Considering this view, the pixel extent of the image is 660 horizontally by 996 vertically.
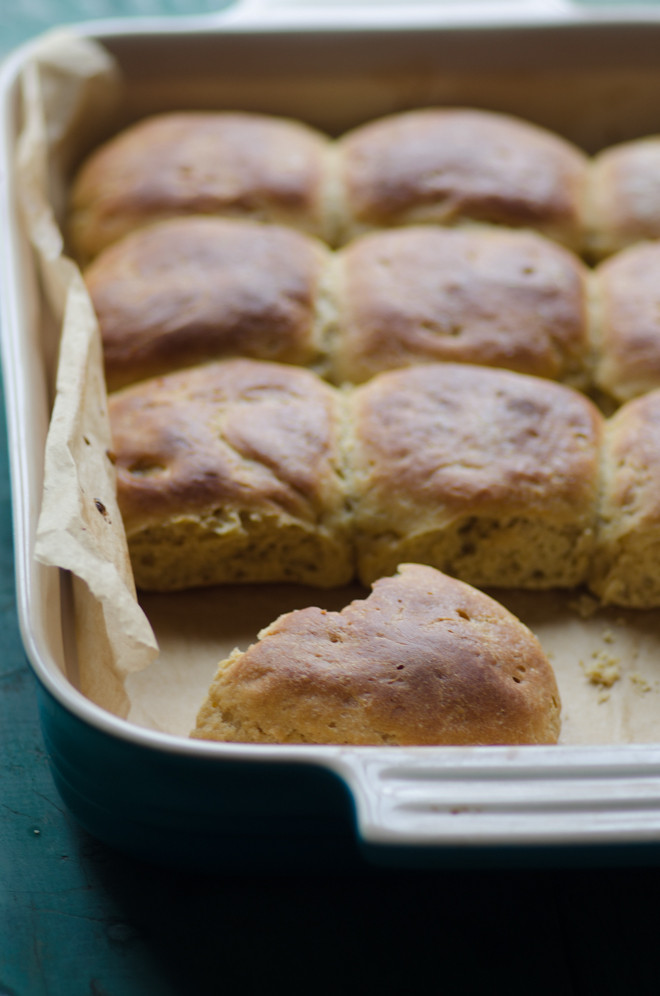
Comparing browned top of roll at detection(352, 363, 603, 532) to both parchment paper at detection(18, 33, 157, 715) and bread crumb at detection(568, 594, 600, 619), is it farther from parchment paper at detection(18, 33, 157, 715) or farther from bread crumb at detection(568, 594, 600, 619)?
parchment paper at detection(18, 33, 157, 715)

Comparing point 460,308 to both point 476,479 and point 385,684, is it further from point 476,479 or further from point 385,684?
point 385,684

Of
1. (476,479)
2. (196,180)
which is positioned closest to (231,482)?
(476,479)

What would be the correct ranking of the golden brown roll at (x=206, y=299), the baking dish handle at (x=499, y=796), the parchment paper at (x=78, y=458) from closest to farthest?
the baking dish handle at (x=499, y=796) → the parchment paper at (x=78, y=458) → the golden brown roll at (x=206, y=299)

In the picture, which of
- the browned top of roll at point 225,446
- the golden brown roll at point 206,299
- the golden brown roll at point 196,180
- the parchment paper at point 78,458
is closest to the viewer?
A: the parchment paper at point 78,458

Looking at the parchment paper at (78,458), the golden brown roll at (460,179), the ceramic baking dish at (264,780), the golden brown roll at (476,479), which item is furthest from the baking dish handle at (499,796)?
the golden brown roll at (460,179)

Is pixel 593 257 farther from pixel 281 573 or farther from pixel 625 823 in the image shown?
pixel 625 823

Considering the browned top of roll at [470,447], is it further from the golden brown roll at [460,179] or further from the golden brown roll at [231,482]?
the golden brown roll at [460,179]
